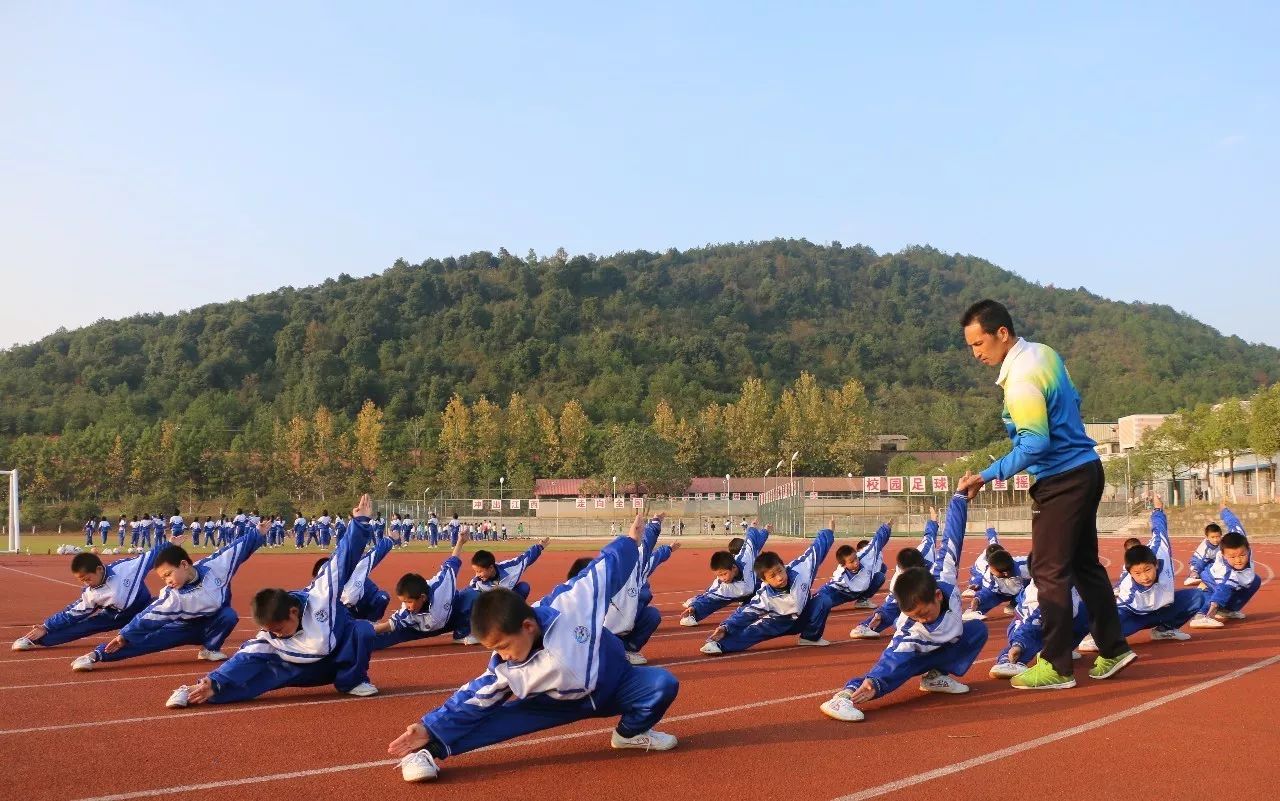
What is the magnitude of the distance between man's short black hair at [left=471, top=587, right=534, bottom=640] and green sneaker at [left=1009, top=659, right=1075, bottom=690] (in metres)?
3.56

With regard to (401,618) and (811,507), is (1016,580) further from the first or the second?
(811,507)

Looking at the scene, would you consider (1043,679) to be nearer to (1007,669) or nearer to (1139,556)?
(1007,669)

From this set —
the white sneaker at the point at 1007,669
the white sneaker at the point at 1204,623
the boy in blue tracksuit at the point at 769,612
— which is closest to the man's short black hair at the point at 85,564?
the boy in blue tracksuit at the point at 769,612

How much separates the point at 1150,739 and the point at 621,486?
73.9 metres

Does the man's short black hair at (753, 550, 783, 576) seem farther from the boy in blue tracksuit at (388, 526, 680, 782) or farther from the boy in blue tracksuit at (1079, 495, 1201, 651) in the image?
the boy in blue tracksuit at (388, 526, 680, 782)

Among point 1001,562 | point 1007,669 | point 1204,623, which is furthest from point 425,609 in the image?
point 1204,623

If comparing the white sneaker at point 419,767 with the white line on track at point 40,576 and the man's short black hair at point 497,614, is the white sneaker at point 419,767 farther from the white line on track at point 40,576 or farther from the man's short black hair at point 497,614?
the white line on track at point 40,576

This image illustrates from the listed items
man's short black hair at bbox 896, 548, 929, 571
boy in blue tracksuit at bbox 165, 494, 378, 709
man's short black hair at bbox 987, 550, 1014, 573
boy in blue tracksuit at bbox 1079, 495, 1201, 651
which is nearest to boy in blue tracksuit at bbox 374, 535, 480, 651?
boy in blue tracksuit at bbox 165, 494, 378, 709

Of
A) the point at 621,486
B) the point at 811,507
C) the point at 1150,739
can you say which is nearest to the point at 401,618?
the point at 1150,739

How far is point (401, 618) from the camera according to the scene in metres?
9.62

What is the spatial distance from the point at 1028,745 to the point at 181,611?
6834 millimetres

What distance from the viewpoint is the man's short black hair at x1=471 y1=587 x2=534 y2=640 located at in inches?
184

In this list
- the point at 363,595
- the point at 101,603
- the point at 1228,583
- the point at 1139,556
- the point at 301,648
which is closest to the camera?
the point at 301,648

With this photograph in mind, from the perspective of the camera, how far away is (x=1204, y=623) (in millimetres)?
10156
